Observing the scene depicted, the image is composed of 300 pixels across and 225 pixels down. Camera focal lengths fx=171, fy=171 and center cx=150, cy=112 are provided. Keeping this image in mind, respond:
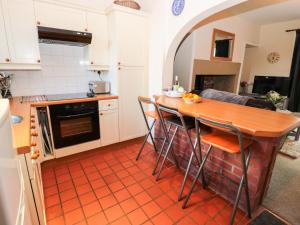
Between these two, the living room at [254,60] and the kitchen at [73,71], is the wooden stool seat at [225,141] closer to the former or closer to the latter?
the living room at [254,60]

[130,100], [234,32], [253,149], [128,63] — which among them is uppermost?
[234,32]

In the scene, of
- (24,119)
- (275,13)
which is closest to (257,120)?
(24,119)

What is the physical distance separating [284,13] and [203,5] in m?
4.24

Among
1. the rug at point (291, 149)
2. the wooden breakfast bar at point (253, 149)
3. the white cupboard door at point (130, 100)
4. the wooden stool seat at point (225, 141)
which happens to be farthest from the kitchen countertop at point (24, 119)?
the rug at point (291, 149)

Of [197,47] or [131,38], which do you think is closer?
[131,38]

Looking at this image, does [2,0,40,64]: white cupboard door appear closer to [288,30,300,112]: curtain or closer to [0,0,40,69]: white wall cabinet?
[0,0,40,69]: white wall cabinet

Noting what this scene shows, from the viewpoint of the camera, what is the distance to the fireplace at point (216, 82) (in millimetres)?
4500

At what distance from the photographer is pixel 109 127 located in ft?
9.56

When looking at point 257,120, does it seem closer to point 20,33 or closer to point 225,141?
point 225,141

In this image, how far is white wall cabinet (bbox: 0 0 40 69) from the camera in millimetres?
2105

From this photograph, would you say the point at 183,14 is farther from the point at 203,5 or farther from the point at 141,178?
the point at 141,178

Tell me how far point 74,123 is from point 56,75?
0.89m

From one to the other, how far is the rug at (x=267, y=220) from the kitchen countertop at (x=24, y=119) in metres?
1.94

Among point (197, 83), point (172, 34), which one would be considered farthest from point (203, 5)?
point (197, 83)
